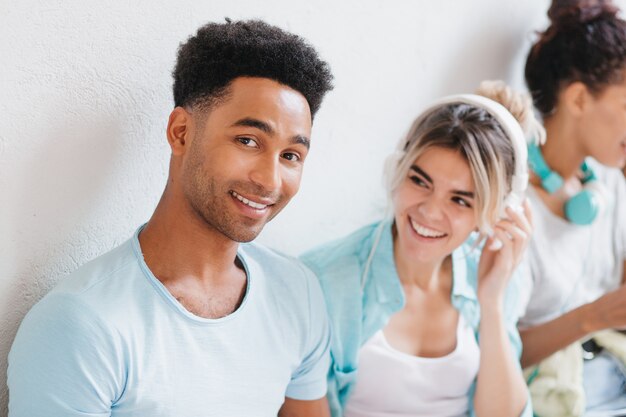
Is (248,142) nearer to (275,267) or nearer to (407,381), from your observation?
(275,267)

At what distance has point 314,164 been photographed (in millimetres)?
1575

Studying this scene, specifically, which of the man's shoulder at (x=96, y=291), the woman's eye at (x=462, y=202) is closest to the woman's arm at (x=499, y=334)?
the woman's eye at (x=462, y=202)

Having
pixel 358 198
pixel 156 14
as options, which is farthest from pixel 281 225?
pixel 156 14

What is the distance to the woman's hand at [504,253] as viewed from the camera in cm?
151

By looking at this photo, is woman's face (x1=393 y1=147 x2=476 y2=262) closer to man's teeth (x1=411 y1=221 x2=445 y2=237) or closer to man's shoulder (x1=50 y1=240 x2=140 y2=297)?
man's teeth (x1=411 y1=221 x2=445 y2=237)

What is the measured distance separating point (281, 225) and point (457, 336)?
423mm

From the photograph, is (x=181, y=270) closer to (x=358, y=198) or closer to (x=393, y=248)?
(x=393, y=248)

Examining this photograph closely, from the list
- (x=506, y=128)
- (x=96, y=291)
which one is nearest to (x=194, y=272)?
(x=96, y=291)

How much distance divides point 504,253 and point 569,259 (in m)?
0.46

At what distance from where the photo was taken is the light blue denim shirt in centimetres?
141

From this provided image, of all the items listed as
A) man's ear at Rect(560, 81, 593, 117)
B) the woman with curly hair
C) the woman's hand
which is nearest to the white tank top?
the woman's hand

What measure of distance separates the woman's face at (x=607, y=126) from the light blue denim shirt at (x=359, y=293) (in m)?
0.51

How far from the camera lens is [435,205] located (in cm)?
139

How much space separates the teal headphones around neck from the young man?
2.97 ft
